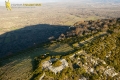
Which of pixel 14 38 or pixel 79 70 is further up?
pixel 79 70

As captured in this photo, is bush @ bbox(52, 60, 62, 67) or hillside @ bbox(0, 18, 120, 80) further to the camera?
bush @ bbox(52, 60, 62, 67)

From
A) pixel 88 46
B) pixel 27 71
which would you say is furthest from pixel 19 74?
pixel 88 46

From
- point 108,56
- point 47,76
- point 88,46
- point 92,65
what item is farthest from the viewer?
point 88,46

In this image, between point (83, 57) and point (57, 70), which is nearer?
point (57, 70)

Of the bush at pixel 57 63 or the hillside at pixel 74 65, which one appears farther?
the bush at pixel 57 63

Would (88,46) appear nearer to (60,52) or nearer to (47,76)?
(60,52)

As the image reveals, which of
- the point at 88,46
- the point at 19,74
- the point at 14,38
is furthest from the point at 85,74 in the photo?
the point at 14,38

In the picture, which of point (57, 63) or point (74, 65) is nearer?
point (57, 63)

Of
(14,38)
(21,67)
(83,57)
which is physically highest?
(83,57)

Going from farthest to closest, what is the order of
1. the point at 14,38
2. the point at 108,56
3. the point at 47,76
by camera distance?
the point at 14,38 < the point at 108,56 < the point at 47,76

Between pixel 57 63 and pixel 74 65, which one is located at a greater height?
pixel 57 63
